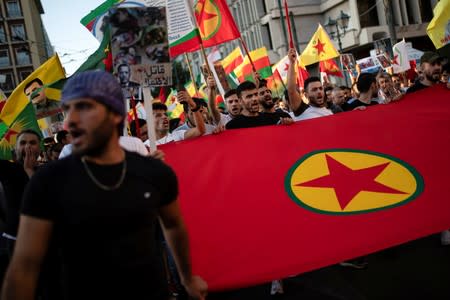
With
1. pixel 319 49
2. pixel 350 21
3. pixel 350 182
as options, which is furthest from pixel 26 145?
pixel 350 21

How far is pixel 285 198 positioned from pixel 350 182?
59 centimetres

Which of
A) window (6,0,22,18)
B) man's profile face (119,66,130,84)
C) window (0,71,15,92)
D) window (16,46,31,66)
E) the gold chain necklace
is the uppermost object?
window (6,0,22,18)

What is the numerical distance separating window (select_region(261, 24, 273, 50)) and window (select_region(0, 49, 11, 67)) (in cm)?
3709

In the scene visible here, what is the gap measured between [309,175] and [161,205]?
2081 mm

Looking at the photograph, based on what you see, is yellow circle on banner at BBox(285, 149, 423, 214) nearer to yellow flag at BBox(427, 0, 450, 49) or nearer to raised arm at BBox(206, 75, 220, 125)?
raised arm at BBox(206, 75, 220, 125)

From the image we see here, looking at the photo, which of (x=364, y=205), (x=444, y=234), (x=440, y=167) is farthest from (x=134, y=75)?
(x=444, y=234)

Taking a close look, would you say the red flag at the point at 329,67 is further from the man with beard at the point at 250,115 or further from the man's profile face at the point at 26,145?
the man's profile face at the point at 26,145

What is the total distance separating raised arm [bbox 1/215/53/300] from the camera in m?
1.93

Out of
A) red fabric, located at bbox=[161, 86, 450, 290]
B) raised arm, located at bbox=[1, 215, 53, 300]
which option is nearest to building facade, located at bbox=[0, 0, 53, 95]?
red fabric, located at bbox=[161, 86, 450, 290]

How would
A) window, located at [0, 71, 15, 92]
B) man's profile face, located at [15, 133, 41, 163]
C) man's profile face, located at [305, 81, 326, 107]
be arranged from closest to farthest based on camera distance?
man's profile face, located at [15, 133, 41, 163], man's profile face, located at [305, 81, 326, 107], window, located at [0, 71, 15, 92]

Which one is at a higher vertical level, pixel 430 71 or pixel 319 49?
pixel 319 49

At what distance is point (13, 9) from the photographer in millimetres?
63156

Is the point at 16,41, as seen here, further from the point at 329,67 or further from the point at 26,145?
the point at 26,145

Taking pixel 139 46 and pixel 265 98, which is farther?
pixel 265 98
